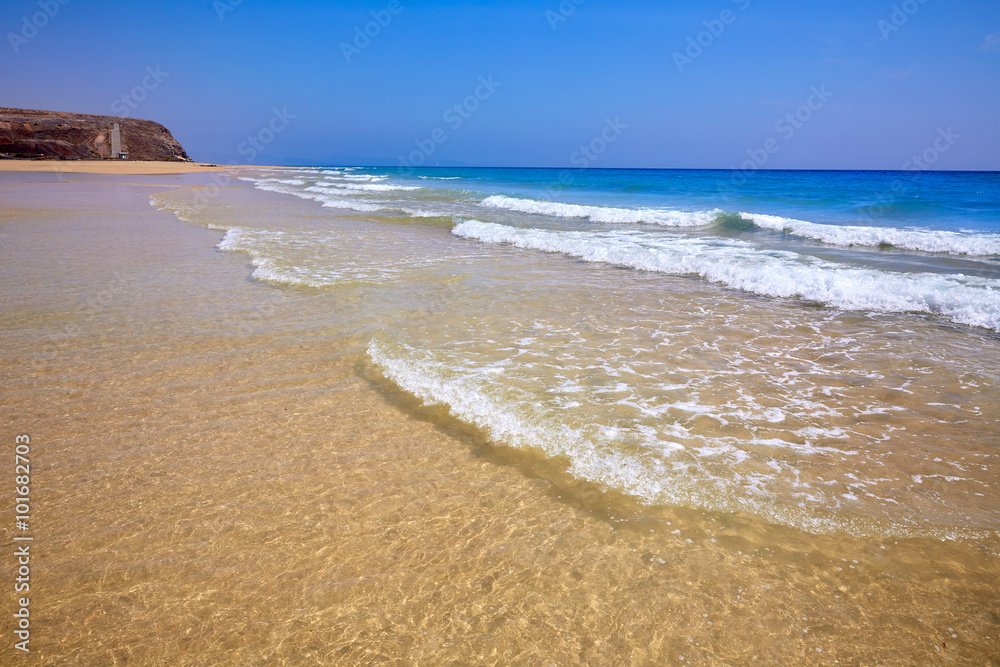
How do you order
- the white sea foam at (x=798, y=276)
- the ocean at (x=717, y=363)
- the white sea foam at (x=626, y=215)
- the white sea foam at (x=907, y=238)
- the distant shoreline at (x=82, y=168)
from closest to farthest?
1. the ocean at (x=717, y=363)
2. the white sea foam at (x=798, y=276)
3. the white sea foam at (x=907, y=238)
4. the white sea foam at (x=626, y=215)
5. the distant shoreline at (x=82, y=168)

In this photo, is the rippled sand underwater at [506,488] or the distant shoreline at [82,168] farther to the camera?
the distant shoreline at [82,168]

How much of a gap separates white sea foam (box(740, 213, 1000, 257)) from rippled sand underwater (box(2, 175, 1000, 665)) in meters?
8.70

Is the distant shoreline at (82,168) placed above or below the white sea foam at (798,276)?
above

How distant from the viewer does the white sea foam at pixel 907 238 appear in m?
12.7

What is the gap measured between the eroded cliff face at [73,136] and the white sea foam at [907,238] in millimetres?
81462

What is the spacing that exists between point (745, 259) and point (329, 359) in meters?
8.91

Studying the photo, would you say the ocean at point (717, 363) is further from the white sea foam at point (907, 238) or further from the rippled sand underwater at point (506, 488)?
the white sea foam at point (907, 238)

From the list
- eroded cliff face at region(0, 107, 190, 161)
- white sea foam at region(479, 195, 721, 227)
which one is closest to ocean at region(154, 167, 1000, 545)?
white sea foam at region(479, 195, 721, 227)

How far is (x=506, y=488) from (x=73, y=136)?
91.2m

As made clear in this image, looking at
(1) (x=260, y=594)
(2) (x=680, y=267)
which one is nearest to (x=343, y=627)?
(1) (x=260, y=594)

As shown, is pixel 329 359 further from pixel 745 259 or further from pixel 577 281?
pixel 745 259

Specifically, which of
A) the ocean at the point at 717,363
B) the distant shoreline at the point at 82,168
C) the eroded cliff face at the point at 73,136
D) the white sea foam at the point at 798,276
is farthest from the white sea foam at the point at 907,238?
the eroded cliff face at the point at 73,136

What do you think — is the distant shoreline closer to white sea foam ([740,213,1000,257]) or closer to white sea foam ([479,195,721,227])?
white sea foam ([479,195,721,227])

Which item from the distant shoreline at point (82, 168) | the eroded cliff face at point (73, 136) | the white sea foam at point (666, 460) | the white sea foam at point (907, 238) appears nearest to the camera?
the white sea foam at point (666, 460)
